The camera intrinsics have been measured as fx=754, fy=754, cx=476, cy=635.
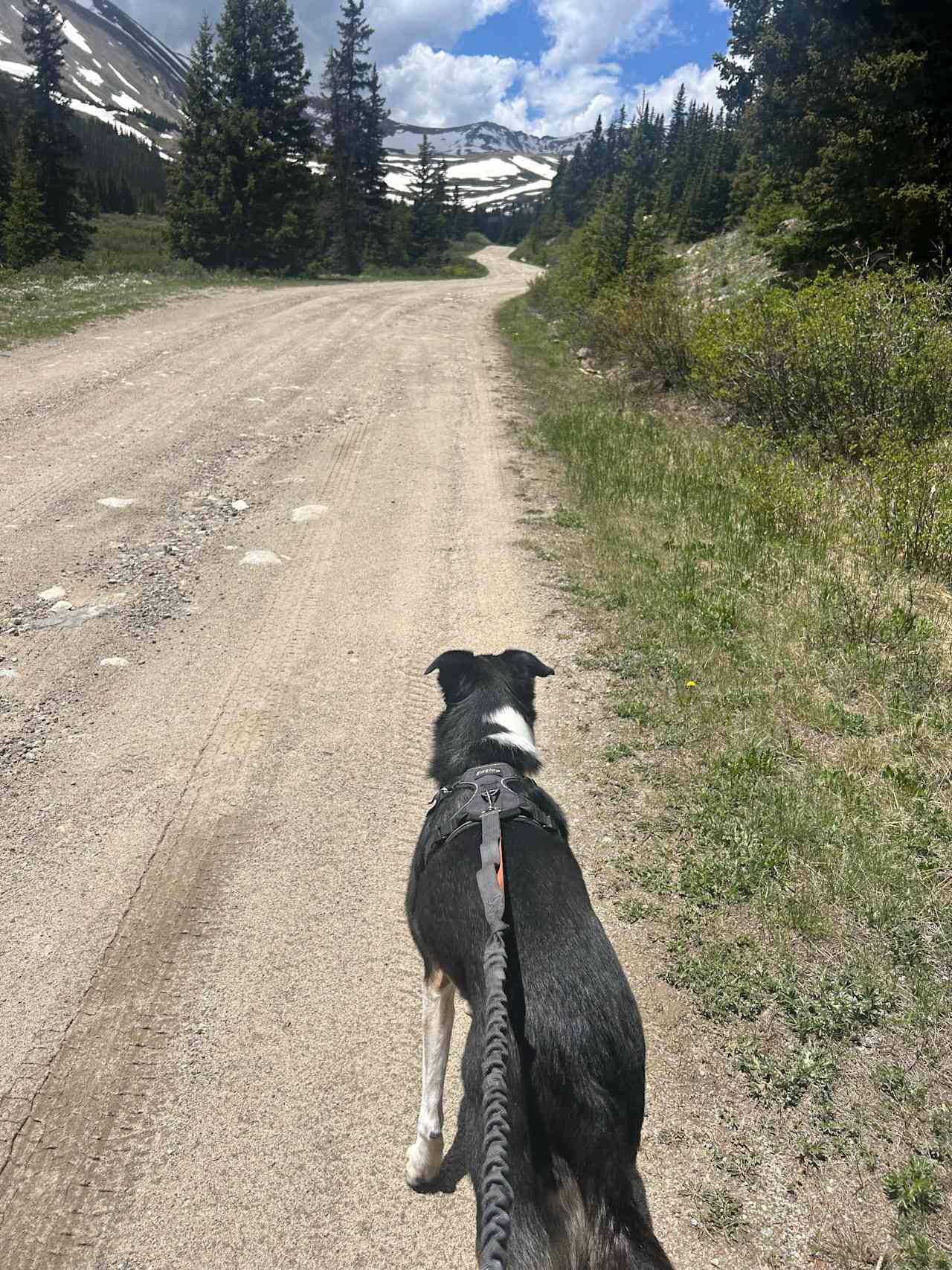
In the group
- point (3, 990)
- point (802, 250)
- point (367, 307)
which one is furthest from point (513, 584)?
point (367, 307)

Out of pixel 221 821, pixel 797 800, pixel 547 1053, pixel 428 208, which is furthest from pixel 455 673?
pixel 428 208

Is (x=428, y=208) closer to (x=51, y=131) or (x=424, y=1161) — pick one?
(x=51, y=131)

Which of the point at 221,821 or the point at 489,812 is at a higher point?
the point at 489,812

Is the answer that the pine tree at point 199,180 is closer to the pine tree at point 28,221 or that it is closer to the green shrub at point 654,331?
the pine tree at point 28,221

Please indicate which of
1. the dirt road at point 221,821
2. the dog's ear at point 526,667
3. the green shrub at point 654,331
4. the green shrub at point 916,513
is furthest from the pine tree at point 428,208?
the dog's ear at point 526,667

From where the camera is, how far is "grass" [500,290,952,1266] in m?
2.55

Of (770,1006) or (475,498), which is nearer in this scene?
(770,1006)

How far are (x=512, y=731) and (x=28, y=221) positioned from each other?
40.0 meters

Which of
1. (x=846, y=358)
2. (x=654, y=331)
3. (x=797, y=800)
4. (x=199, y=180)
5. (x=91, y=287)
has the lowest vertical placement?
(x=797, y=800)

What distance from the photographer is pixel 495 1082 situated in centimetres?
166

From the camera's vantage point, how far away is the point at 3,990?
115 inches

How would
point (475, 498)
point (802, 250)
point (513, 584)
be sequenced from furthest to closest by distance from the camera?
point (802, 250)
point (475, 498)
point (513, 584)

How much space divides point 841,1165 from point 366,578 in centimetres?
516

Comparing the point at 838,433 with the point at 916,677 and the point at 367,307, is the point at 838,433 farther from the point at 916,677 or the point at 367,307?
the point at 367,307
